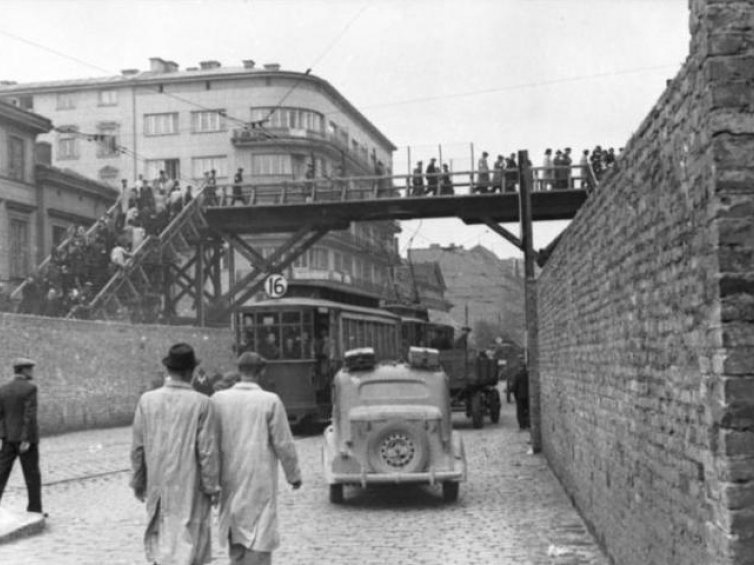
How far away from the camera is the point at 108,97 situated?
7081 cm

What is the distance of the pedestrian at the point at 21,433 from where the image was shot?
11.1 metres

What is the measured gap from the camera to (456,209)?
115ft

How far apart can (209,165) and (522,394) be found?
167 feet

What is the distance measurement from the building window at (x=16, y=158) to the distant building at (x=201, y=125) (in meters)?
28.8

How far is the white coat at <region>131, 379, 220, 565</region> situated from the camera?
651 centimetres

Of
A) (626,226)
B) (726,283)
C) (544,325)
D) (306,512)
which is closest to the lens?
(726,283)

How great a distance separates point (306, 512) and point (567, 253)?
421 centimetres

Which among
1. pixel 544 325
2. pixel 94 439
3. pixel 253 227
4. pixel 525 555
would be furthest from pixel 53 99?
pixel 525 555

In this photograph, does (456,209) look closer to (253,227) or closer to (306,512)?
(253,227)

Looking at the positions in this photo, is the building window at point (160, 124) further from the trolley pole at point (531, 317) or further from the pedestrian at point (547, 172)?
the trolley pole at point (531, 317)

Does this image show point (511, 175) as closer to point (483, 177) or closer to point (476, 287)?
point (483, 177)

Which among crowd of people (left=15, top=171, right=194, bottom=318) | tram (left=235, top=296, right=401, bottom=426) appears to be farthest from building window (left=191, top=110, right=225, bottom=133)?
tram (left=235, top=296, right=401, bottom=426)

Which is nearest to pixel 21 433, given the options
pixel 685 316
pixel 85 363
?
pixel 685 316

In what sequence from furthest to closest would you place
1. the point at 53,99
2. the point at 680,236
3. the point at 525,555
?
1. the point at 53,99
2. the point at 525,555
3. the point at 680,236
